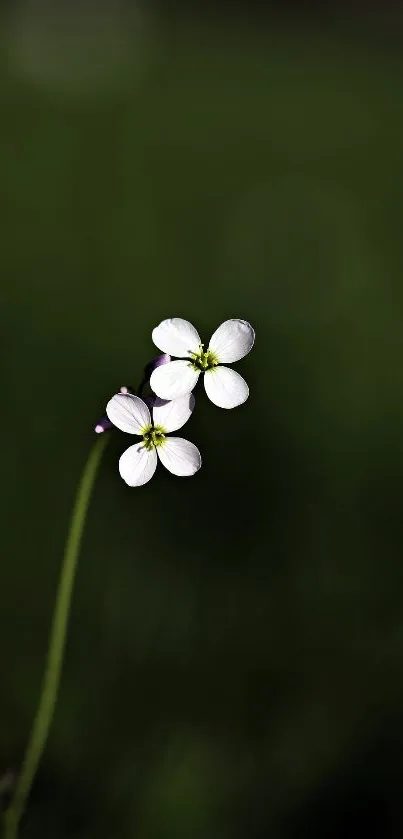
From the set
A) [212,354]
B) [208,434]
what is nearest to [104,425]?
[212,354]

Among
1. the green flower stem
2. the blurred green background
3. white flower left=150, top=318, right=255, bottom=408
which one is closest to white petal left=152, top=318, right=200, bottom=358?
white flower left=150, top=318, right=255, bottom=408

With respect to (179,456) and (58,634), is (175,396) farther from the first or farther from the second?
(58,634)

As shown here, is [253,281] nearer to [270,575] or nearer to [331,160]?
[331,160]

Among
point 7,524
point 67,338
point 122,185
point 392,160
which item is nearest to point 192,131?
point 122,185

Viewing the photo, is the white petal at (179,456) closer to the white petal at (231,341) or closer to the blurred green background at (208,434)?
the white petal at (231,341)

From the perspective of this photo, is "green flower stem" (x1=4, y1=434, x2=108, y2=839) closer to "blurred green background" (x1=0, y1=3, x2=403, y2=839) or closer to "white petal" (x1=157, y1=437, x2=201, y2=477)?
"white petal" (x1=157, y1=437, x2=201, y2=477)
